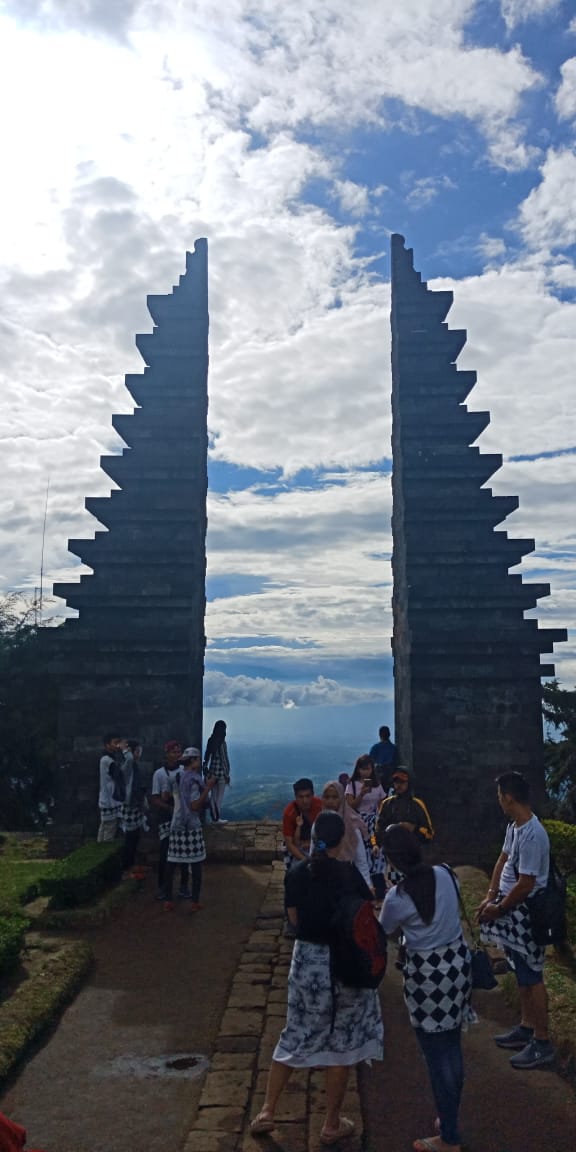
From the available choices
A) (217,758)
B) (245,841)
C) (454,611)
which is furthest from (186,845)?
(454,611)

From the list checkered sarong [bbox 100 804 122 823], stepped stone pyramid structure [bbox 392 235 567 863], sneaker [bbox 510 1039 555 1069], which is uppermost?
stepped stone pyramid structure [bbox 392 235 567 863]

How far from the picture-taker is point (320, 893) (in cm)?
514

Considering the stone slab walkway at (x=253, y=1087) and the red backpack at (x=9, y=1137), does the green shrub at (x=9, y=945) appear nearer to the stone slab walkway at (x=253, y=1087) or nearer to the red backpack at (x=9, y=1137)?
the stone slab walkway at (x=253, y=1087)

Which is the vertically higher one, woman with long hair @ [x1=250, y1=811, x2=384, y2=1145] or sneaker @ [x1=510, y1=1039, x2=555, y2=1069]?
woman with long hair @ [x1=250, y1=811, x2=384, y2=1145]

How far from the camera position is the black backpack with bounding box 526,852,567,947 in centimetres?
622

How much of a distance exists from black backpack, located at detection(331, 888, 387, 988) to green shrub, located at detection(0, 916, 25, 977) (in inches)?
183

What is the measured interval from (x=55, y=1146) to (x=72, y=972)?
3.23 meters

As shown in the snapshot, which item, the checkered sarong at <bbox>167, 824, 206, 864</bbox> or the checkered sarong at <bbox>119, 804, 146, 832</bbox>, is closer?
the checkered sarong at <bbox>167, 824, 206, 864</bbox>

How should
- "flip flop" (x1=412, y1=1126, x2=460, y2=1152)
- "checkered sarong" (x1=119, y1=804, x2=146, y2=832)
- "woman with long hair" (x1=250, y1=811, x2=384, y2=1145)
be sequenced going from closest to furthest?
"flip flop" (x1=412, y1=1126, x2=460, y2=1152), "woman with long hair" (x1=250, y1=811, x2=384, y2=1145), "checkered sarong" (x1=119, y1=804, x2=146, y2=832)

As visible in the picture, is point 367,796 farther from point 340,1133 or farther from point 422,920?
point 422,920

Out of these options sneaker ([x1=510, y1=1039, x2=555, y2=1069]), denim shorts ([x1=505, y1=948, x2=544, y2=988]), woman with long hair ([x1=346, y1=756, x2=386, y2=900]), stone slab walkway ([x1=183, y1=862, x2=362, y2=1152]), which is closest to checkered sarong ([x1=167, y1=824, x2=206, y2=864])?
woman with long hair ([x1=346, y1=756, x2=386, y2=900])

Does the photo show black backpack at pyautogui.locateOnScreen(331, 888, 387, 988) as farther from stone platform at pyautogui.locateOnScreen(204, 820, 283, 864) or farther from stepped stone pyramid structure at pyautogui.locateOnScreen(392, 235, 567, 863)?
stepped stone pyramid structure at pyautogui.locateOnScreen(392, 235, 567, 863)

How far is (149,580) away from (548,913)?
40.9ft

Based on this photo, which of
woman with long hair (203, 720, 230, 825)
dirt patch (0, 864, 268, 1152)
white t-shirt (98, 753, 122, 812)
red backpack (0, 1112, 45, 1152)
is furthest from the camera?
woman with long hair (203, 720, 230, 825)
